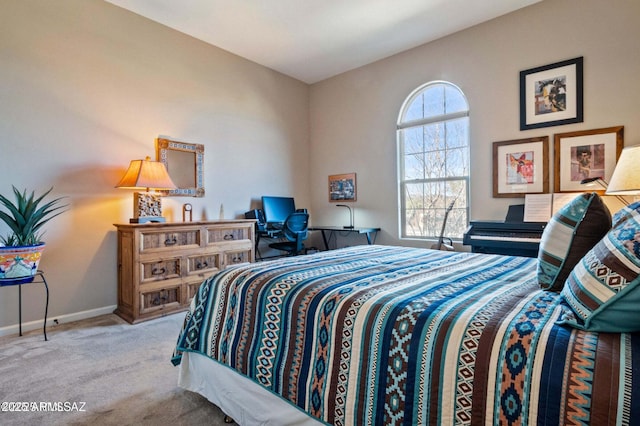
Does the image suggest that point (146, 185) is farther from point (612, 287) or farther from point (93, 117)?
point (612, 287)

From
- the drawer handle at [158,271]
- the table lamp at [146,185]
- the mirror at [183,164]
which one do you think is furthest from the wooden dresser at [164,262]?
the mirror at [183,164]

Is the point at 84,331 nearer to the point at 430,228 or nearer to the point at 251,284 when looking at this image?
the point at 251,284

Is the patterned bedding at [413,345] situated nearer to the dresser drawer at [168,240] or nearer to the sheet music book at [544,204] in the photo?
the dresser drawer at [168,240]

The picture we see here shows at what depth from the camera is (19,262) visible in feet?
7.81

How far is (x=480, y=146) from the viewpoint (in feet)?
12.3

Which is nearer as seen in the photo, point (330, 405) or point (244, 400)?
point (330, 405)

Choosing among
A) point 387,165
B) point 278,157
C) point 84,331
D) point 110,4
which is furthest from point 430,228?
point 110,4

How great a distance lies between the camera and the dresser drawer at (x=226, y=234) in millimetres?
3529

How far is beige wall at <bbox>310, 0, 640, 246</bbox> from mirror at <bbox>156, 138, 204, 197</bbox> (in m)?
1.97

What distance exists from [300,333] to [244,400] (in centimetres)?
46

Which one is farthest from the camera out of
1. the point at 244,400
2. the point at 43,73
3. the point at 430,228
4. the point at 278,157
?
the point at 278,157

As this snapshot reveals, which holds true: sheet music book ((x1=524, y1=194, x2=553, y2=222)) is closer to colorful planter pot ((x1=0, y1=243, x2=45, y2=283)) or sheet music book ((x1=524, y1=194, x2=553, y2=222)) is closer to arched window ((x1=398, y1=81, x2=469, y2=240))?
arched window ((x1=398, y1=81, x2=469, y2=240))

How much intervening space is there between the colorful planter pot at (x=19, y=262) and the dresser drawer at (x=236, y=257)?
62.6 inches

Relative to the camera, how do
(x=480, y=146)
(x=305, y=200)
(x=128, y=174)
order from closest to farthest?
(x=128, y=174)
(x=480, y=146)
(x=305, y=200)
